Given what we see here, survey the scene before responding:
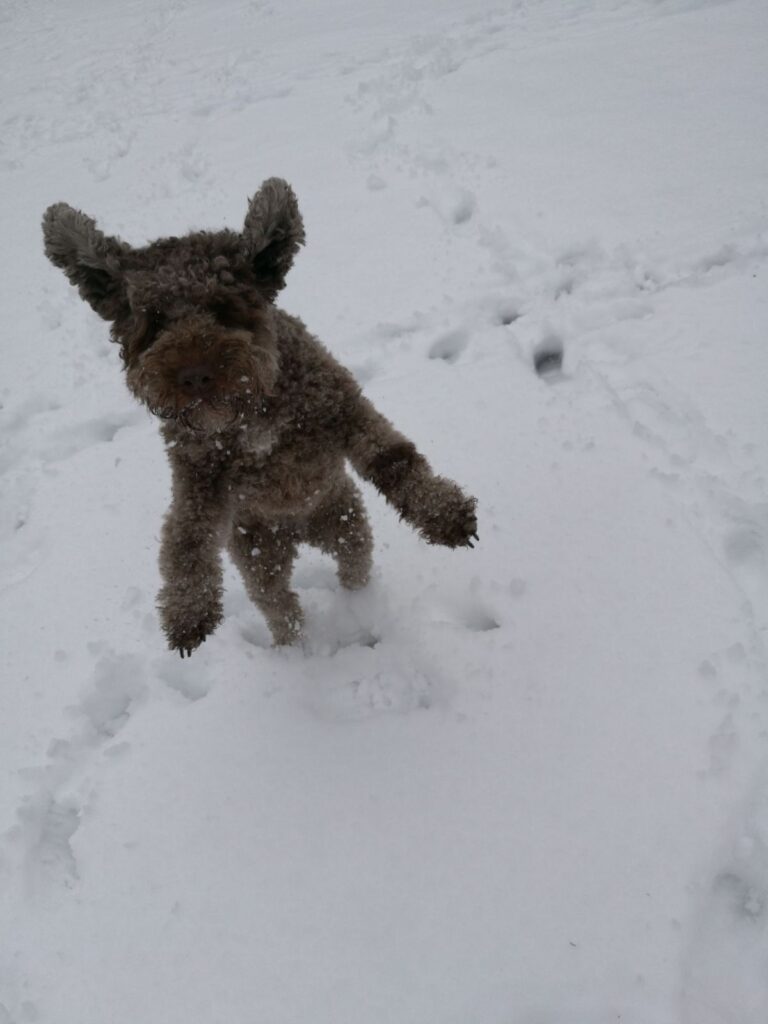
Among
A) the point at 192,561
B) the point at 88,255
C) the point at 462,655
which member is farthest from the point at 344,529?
the point at 88,255

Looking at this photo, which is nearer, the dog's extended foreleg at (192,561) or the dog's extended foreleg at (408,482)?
the dog's extended foreleg at (192,561)

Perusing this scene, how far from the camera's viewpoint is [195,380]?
1.98 m

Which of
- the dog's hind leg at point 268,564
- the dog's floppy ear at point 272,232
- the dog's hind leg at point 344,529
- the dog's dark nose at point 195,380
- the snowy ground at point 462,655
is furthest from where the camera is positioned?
the dog's hind leg at point 344,529

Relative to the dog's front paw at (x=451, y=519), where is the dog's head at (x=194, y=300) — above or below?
above

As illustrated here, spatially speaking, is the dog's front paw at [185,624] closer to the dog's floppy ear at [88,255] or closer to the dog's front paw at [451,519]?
the dog's front paw at [451,519]

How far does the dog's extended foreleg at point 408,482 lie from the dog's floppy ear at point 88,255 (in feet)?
3.24

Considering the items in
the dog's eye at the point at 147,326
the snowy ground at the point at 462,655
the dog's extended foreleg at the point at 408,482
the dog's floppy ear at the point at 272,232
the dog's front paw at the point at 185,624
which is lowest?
the snowy ground at the point at 462,655

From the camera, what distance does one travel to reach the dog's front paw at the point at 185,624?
2.20 metres

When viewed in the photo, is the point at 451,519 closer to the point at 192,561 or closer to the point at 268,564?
the point at 192,561

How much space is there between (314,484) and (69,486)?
273cm

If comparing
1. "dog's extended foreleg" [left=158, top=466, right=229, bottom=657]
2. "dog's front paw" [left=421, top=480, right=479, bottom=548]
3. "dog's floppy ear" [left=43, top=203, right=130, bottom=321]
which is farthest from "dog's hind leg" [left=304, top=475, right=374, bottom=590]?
"dog's floppy ear" [left=43, top=203, right=130, bottom=321]

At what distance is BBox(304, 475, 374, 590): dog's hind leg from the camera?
3.20m

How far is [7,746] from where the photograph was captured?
131 inches

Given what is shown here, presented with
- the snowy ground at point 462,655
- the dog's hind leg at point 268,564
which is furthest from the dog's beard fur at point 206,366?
the snowy ground at point 462,655
